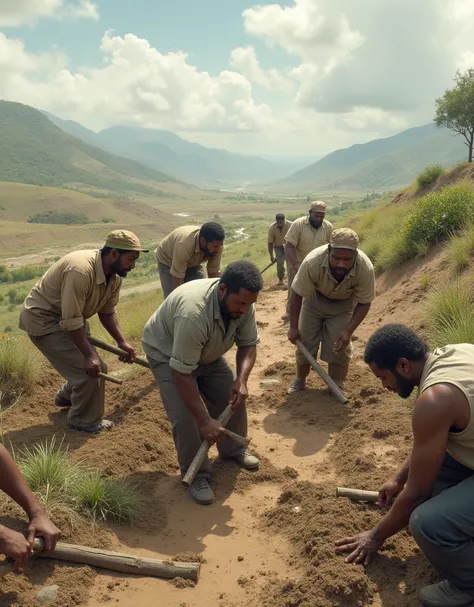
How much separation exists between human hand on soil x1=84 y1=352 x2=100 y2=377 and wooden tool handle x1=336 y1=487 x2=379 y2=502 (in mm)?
2323

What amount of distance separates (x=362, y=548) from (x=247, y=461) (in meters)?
1.55

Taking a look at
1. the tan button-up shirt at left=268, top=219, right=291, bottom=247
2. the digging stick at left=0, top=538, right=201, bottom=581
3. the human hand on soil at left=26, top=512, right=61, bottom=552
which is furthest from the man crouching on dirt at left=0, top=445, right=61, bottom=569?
the tan button-up shirt at left=268, top=219, right=291, bottom=247

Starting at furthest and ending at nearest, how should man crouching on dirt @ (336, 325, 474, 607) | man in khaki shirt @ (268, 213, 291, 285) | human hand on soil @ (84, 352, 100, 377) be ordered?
man in khaki shirt @ (268, 213, 291, 285), human hand on soil @ (84, 352, 100, 377), man crouching on dirt @ (336, 325, 474, 607)

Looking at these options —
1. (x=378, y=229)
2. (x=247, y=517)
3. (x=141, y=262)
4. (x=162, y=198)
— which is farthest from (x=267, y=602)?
(x=162, y=198)

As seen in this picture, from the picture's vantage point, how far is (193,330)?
3.59 metres

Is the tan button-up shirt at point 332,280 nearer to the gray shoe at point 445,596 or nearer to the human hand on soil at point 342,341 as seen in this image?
the human hand on soil at point 342,341

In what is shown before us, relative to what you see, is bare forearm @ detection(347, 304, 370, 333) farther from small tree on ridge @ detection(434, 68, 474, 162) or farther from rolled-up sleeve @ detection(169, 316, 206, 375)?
small tree on ridge @ detection(434, 68, 474, 162)

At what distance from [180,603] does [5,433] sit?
2642 millimetres

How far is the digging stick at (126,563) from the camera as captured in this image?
311cm

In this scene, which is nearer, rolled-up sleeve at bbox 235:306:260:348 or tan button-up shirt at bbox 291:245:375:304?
rolled-up sleeve at bbox 235:306:260:348

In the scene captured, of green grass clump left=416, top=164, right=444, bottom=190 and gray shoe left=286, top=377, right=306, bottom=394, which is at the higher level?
green grass clump left=416, top=164, right=444, bottom=190

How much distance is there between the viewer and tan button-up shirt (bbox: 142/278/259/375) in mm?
3613

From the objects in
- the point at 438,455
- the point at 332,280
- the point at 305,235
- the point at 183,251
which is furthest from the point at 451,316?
the point at 438,455

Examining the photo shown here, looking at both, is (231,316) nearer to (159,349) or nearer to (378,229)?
(159,349)
